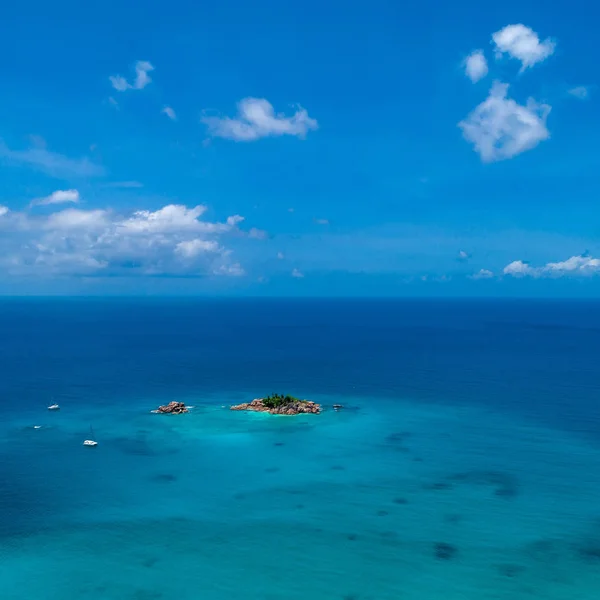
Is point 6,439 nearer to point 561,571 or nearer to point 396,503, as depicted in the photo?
point 396,503

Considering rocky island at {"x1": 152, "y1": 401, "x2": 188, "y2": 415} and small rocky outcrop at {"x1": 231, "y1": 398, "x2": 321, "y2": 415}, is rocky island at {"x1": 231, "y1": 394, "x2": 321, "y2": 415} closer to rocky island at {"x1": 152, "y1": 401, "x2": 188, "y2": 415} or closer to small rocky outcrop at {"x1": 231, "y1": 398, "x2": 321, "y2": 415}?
small rocky outcrop at {"x1": 231, "y1": 398, "x2": 321, "y2": 415}

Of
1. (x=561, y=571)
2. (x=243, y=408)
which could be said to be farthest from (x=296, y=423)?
(x=561, y=571)

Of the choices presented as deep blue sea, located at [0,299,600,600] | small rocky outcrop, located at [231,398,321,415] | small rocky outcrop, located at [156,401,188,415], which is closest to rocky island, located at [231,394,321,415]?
small rocky outcrop, located at [231,398,321,415]

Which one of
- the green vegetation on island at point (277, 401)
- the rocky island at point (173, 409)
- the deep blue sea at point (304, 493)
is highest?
the green vegetation on island at point (277, 401)

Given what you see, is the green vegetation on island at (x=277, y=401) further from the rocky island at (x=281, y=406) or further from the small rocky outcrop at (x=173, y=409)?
Result: the small rocky outcrop at (x=173, y=409)

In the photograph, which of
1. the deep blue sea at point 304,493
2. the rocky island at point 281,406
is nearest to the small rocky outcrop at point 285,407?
the rocky island at point 281,406

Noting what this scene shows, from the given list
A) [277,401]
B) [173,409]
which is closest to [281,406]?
[277,401]

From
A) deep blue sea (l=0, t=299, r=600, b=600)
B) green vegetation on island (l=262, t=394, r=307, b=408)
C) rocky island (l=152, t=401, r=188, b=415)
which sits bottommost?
deep blue sea (l=0, t=299, r=600, b=600)

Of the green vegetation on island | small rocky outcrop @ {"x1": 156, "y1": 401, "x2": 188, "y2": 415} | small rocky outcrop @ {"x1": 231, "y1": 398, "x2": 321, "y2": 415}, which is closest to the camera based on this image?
small rocky outcrop @ {"x1": 231, "y1": 398, "x2": 321, "y2": 415}
